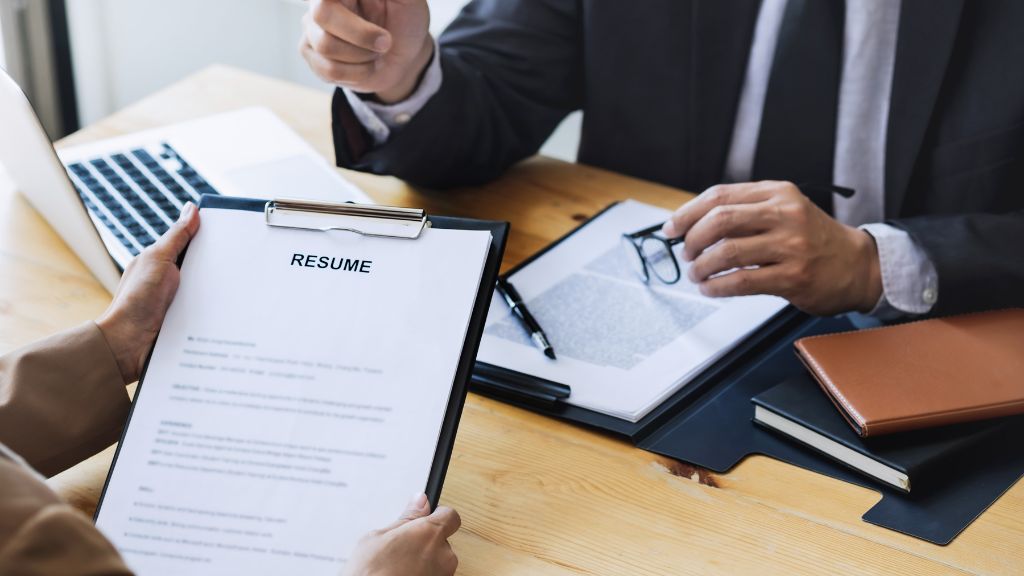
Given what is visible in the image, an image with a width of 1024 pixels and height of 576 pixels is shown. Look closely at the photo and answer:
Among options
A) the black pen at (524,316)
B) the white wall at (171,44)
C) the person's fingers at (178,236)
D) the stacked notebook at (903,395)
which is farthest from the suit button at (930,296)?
the white wall at (171,44)

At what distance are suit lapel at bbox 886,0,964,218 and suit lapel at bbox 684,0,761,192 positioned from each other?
0.20m

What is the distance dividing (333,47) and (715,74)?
55 cm

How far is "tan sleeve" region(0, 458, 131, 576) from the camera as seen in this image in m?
0.49

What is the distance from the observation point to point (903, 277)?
107cm

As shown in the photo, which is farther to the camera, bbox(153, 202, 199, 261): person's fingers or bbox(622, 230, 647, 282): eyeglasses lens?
bbox(622, 230, 647, 282): eyeglasses lens

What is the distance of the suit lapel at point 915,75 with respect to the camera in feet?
3.94

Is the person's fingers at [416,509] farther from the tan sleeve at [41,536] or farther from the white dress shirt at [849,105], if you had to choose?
the white dress shirt at [849,105]

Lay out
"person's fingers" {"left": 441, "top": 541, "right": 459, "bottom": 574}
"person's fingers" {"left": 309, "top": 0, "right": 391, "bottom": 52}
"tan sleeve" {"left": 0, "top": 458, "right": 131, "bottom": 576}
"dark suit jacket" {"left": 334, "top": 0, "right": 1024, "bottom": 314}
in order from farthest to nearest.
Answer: "dark suit jacket" {"left": 334, "top": 0, "right": 1024, "bottom": 314}
"person's fingers" {"left": 309, "top": 0, "right": 391, "bottom": 52}
"person's fingers" {"left": 441, "top": 541, "right": 459, "bottom": 574}
"tan sleeve" {"left": 0, "top": 458, "right": 131, "bottom": 576}

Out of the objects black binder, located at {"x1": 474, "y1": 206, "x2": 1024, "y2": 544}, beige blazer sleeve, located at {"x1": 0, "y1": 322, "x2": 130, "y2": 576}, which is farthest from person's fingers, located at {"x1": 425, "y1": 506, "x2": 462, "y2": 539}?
beige blazer sleeve, located at {"x1": 0, "y1": 322, "x2": 130, "y2": 576}

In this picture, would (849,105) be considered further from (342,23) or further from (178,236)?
(178,236)

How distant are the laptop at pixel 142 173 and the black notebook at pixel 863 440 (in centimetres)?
56

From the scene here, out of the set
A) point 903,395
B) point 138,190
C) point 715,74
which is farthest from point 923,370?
point 138,190

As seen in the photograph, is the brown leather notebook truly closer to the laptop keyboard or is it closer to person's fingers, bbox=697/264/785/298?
person's fingers, bbox=697/264/785/298

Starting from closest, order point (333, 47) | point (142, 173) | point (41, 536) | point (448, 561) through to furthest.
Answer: point (41, 536) → point (448, 561) → point (333, 47) → point (142, 173)
